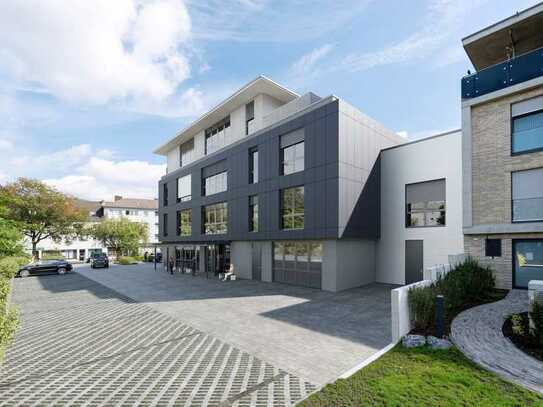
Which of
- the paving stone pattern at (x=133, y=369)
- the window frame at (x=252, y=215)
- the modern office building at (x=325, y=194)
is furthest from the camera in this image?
the window frame at (x=252, y=215)

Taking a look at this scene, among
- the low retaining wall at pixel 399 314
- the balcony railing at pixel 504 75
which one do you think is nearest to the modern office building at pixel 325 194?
the balcony railing at pixel 504 75

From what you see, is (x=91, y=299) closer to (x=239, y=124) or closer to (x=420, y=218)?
(x=239, y=124)

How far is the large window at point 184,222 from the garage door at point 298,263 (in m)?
11.5

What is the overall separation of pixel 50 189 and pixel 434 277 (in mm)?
44049

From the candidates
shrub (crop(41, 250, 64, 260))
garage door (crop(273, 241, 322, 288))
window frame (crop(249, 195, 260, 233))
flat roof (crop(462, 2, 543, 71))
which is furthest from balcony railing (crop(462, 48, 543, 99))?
shrub (crop(41, 250, 64, 260))

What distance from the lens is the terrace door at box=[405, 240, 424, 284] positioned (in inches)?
658

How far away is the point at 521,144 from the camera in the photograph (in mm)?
12359

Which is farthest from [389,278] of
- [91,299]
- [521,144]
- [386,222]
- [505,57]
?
[91,299]

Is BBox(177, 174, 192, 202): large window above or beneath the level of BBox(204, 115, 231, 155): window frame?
beneath

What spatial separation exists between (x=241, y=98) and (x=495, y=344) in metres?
19.7

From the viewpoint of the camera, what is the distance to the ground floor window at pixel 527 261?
11.7 meters

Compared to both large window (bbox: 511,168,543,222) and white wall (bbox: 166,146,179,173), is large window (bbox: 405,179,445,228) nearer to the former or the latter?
large window (bbox: 511,168,543,222)

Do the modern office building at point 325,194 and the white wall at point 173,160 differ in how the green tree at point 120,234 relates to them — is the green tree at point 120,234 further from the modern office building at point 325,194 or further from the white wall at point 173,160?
the modern office building at point 325,194

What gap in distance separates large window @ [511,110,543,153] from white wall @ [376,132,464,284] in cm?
310
